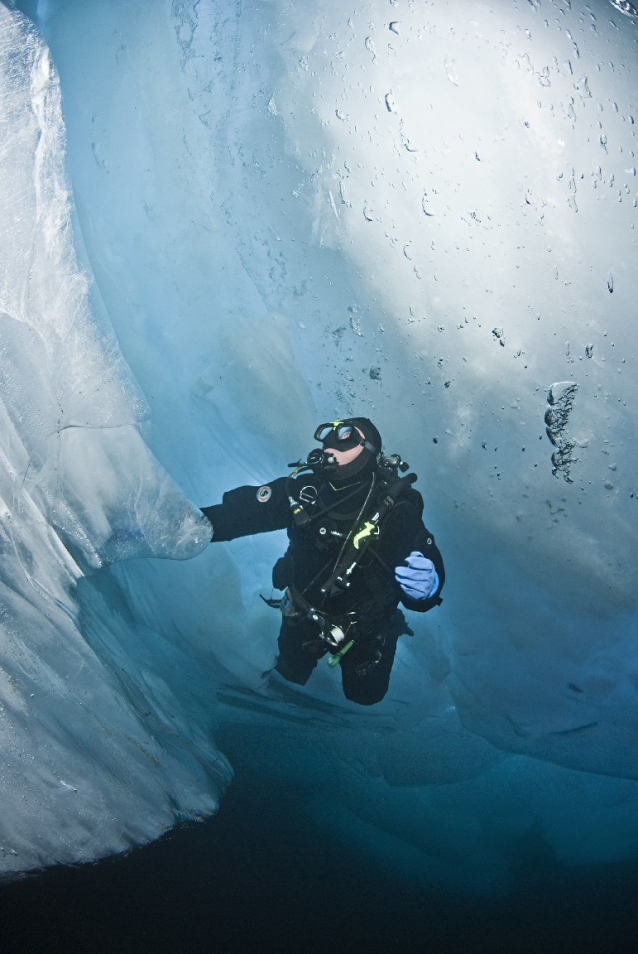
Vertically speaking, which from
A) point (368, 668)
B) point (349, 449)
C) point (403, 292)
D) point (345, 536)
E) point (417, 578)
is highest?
point (403, 292)

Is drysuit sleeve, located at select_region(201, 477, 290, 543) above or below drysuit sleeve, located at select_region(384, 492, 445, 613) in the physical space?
below

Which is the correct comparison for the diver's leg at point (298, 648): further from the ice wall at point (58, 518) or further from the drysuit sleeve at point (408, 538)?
the ice wall at point (58, 518)

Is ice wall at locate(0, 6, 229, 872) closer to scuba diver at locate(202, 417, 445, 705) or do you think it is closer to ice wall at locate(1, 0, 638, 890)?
ice wall at locate(1, 0, 638, 890)

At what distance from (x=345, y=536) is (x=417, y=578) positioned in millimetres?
568

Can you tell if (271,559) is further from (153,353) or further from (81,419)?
(81,419)

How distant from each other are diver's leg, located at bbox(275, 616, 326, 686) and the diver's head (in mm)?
1154

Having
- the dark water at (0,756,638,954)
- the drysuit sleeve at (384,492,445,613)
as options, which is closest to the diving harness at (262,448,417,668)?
the drysuit sleeve at (384,492,445,613)

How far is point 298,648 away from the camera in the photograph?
12.7 feet

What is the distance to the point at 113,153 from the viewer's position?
3.92m

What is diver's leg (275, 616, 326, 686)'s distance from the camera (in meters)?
3.68

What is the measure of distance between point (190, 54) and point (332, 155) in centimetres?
140

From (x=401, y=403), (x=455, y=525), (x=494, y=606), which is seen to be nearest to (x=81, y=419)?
(x=401, y=403)

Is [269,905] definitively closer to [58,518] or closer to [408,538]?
[408,538]

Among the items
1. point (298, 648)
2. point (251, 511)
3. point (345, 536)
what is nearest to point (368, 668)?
point (298, 648)
